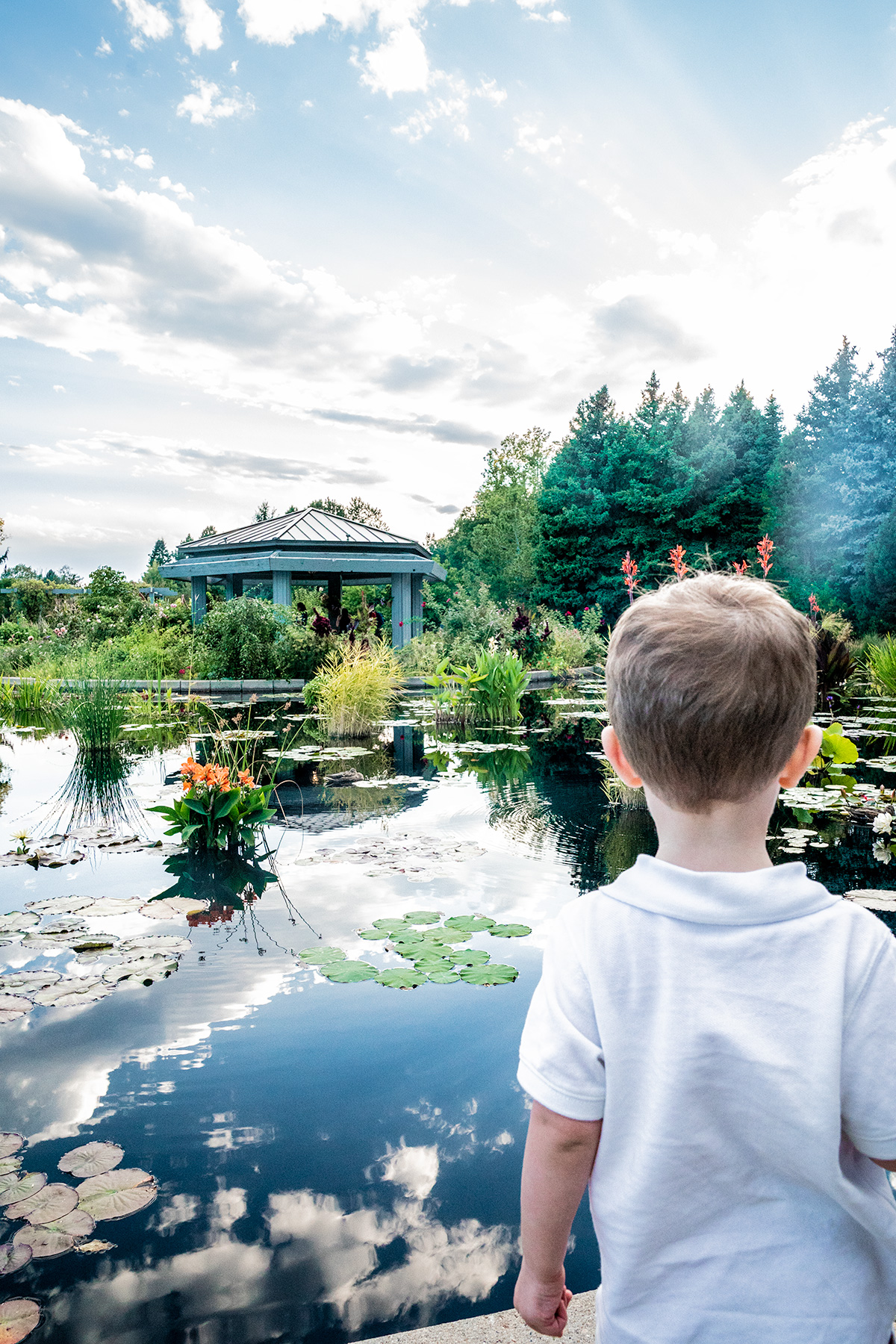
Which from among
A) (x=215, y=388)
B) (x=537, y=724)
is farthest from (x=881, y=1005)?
(x=215, y=388)

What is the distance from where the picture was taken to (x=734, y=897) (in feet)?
2.36

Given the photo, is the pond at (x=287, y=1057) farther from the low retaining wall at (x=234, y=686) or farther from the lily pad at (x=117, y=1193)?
the low retaining wall at (x=234, y=686)

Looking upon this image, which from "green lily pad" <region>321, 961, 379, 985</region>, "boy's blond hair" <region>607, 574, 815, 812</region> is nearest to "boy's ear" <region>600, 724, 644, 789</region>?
"boy's blond hair" <region>607, 574, 815, 812</region>

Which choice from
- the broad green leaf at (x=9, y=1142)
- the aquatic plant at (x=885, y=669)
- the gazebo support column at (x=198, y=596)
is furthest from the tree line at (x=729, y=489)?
the broad green leaf at (x=9, y=1142)

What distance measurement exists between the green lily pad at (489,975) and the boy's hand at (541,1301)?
201cm

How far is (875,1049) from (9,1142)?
2.19 metres

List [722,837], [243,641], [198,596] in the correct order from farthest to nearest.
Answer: [198,596] → [243,641] → [722,837]

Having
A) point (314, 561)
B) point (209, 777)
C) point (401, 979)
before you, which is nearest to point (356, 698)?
point (209, 777)

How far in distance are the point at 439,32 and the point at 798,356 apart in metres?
20.2

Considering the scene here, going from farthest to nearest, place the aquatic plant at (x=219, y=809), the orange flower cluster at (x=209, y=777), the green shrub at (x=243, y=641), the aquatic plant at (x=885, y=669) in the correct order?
the green shrub at (x=243, y=641), the aquatic plant at (x=885, y=669), the aquatic plant at (x=219, y=809), the orange flower cluster at (x=209, y=777)

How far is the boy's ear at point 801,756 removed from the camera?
0.86 metres

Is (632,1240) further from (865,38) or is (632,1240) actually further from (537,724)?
(865,38)

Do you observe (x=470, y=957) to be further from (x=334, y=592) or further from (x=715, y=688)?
(x=334, y=592)

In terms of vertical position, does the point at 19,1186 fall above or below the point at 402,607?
below
